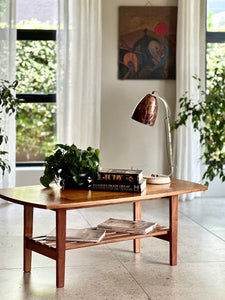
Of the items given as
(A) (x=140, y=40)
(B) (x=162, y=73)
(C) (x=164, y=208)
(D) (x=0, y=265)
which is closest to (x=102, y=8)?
(A) (x=140, y=40)

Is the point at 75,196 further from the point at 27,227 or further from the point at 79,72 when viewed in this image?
the point at 79,72

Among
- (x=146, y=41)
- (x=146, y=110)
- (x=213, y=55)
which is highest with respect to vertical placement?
(x=146, y=41)

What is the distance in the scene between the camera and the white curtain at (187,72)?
21.1 ft

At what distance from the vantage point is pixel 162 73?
21.8 ft

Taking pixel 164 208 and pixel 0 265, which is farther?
pixel 164 208

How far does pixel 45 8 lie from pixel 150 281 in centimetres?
404

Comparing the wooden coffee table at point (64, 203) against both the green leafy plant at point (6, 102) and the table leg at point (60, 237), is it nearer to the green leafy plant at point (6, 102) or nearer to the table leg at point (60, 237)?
the table leg at point (60, 237)

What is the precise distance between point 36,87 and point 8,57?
614 millimetres

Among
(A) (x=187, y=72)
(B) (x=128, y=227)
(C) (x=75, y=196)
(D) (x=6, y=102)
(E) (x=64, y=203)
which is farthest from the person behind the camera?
(A) (x=187, y=72)

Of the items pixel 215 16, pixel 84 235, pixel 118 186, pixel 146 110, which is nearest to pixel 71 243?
pixel 84 235

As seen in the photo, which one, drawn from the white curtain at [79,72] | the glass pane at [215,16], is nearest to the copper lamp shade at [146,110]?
the white curtain at [79,72]

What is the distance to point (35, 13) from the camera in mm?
6613

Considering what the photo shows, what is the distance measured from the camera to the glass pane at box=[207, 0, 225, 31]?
22.5 feet

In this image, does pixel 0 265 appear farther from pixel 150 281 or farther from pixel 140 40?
pixel 140 40
